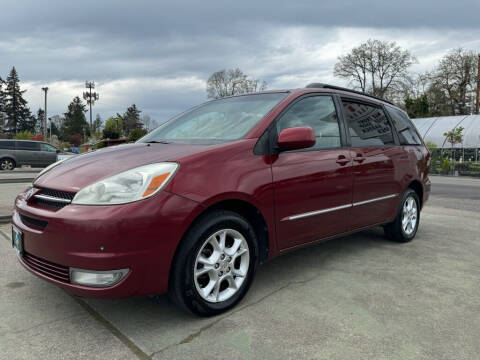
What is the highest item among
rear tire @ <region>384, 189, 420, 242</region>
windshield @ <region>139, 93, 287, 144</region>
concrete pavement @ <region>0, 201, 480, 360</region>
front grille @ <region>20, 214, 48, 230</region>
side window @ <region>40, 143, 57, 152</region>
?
side window @ <region>40, 143, 57, 152</region>

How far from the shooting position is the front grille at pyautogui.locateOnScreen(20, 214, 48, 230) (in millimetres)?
2275

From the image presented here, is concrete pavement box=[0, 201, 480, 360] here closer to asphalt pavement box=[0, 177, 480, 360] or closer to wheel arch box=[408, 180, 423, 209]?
asphalt pavement box=[0, 177, 480, 360]

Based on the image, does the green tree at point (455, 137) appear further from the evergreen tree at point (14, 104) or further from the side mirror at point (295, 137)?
the evergreen tree at point (14, 104)

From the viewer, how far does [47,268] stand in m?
2.31

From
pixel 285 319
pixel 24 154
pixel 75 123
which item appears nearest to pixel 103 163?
pixel 285 319

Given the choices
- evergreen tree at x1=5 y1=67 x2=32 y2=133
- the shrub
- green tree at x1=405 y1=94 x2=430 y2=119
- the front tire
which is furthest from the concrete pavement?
evergreen tree at x1=5 y1=67 x2=32 y2=133

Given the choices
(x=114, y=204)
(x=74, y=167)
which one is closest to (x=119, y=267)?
(x=114, y=204)

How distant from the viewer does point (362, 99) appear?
405 cm

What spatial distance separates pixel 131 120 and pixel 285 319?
96.6 metres

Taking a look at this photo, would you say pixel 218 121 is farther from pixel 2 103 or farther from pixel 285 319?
pixel 2 103

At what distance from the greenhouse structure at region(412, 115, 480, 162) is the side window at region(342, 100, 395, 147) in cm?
2612

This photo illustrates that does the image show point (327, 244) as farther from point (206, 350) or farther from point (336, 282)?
point (206, 350)

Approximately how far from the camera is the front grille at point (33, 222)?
2275 millimetres

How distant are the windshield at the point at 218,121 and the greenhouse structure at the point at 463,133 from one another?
90.8 ft
